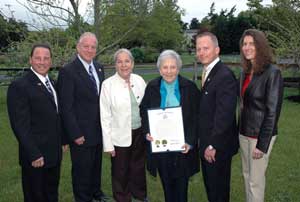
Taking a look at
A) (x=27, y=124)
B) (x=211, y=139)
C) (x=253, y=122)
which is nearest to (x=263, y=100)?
(x=253, y=122)

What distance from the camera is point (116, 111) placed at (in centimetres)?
496

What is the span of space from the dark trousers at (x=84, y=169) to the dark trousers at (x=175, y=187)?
1092 millimetres

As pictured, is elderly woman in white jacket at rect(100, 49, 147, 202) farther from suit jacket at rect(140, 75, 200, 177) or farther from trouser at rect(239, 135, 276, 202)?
trouser at rect(239, 135, 276, 202)

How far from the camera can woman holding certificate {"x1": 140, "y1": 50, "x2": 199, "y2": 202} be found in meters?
4.48

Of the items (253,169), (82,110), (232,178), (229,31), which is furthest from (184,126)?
(229,31)

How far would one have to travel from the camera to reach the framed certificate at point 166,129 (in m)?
4.47

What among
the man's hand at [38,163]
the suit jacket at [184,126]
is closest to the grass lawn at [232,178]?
the suit jacket at [184,126]

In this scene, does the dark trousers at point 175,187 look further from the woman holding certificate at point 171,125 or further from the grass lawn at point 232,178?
the grass lawn at point 232,178

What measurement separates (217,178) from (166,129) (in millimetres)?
781

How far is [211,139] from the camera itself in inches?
166

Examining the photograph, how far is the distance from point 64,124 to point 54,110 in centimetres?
41

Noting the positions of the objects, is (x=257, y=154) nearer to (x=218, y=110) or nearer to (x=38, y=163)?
(x=218, y=110)

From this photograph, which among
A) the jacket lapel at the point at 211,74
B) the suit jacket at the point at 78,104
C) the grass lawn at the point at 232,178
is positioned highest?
the jacket lapel at the point at 211,74

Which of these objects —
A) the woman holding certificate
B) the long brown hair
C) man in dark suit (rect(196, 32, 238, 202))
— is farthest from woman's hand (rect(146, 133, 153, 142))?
the long brown hair
